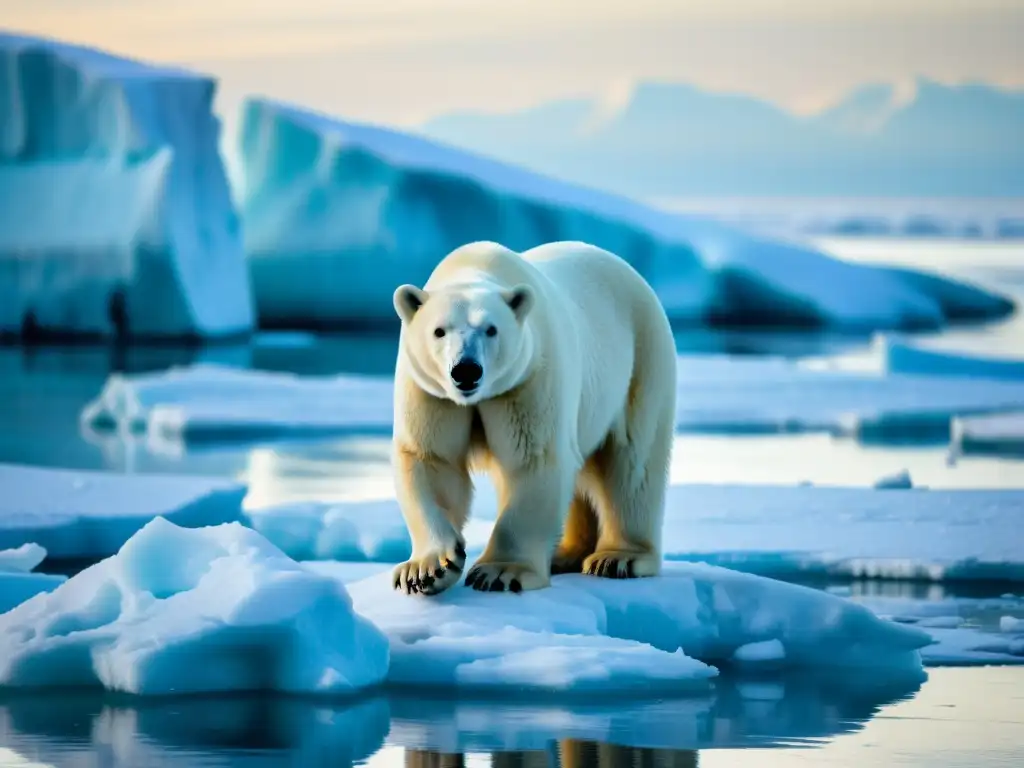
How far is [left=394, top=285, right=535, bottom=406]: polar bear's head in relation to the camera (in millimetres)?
4535

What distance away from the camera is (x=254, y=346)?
22.0 metres

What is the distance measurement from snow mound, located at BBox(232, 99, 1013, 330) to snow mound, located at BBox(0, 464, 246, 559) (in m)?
14.6

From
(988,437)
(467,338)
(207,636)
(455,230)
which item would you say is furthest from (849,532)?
(455,230)

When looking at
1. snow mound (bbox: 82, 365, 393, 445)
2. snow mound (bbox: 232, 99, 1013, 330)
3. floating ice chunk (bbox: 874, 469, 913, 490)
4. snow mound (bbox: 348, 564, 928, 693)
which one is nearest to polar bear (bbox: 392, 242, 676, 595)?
snow mound (bbox: 348, 564, 928, 693)

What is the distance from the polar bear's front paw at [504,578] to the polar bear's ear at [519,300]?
2.11ft

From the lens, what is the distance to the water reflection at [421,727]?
3945mm

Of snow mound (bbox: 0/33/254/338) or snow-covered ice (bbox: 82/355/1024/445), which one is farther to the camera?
snow mound (bbox: 0/33/254/338)

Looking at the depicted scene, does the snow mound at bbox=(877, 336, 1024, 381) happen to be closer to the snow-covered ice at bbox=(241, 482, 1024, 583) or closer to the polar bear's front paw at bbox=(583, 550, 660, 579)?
the snow-covered ice at bbox=(241, 482, 1024, 583)

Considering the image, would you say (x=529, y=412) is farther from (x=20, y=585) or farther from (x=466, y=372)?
(x=20, y=585)

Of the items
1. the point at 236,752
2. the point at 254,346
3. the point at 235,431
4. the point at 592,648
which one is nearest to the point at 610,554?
the point at 592,648

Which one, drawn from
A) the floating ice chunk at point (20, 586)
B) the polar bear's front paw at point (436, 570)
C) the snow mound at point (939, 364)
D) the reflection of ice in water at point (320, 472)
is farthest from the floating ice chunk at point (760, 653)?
the snow mound at point (939, 364)

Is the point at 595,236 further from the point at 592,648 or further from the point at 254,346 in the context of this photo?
the point at 592,648

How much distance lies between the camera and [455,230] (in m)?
23.3

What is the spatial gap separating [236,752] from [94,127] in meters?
19.1
